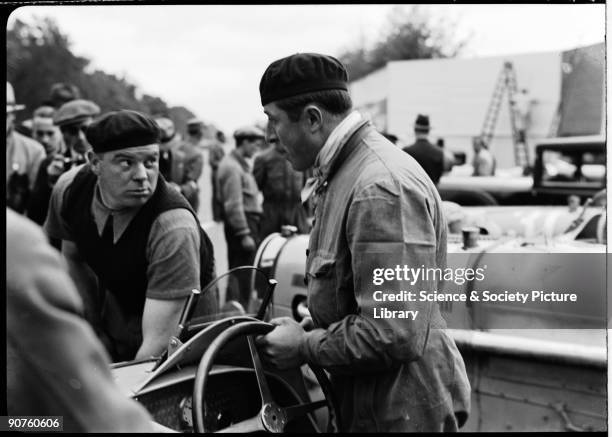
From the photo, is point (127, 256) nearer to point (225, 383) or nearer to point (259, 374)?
point (225, 383)

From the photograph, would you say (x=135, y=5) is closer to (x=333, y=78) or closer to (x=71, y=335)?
(x=333, y=78)

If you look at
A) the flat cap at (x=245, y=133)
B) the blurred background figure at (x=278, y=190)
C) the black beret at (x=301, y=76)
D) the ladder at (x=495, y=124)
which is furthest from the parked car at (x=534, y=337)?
the ladder at (x=495, y=124)

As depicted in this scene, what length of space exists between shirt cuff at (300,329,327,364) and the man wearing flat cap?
12.3 feet

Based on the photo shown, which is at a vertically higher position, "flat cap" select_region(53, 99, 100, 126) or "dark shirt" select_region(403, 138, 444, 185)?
"flat cap" select_region(53, 99, 100, 126)

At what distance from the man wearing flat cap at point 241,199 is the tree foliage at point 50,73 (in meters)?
0.98

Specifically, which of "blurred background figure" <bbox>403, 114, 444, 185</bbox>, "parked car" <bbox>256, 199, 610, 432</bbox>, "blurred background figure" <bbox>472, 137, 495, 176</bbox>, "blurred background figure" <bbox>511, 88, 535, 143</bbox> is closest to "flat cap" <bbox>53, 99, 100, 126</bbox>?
"blurred background figure" <bbox>403, 114, 444, 185</bbox>

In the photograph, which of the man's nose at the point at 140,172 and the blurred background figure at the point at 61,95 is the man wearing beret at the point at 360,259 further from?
the blurred background figure at the point at 61,95

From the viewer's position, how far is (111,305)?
2396 mm

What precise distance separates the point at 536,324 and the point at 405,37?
161 centimetres

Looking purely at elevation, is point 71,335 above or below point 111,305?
above

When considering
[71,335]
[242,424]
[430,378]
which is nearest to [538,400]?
[430,378]

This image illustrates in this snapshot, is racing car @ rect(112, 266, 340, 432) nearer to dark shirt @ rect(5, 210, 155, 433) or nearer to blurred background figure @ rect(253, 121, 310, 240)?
dark shirt @ rect(5, 210, 155, 433)

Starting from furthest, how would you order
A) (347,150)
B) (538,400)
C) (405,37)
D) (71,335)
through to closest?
(405,37) → (538,400) → (347,150) → (71,335)

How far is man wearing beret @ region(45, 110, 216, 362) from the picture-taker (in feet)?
7.13
